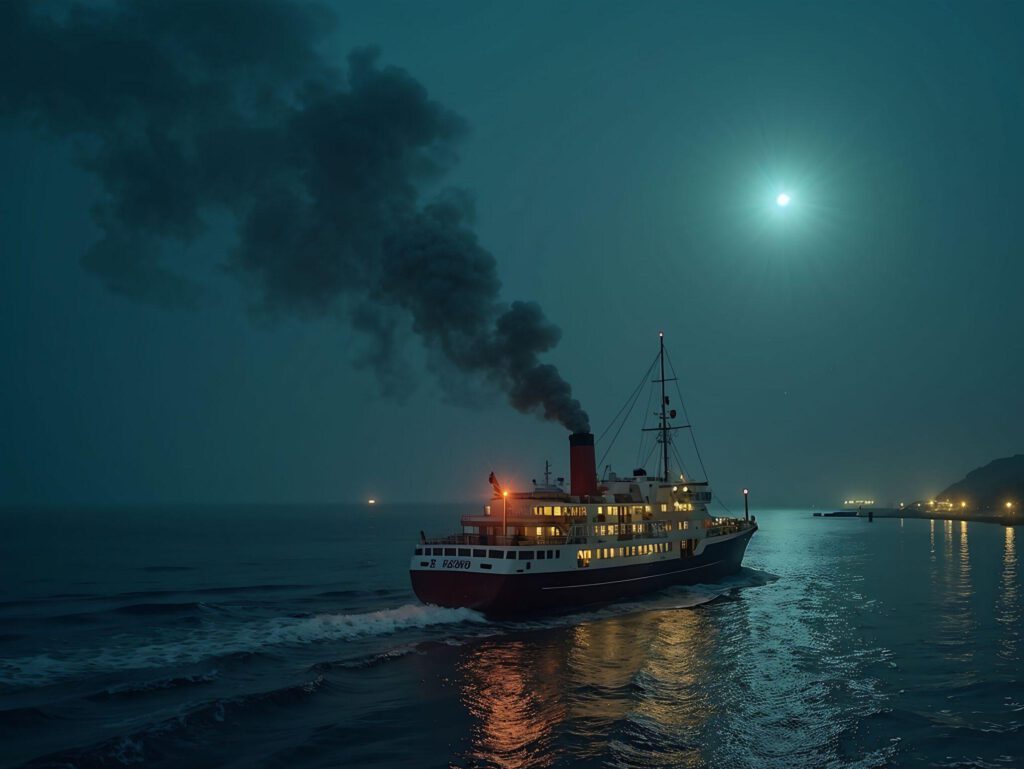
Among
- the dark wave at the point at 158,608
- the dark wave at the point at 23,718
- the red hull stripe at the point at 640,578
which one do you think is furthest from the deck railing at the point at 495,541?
the dark wave at the point at 23,718

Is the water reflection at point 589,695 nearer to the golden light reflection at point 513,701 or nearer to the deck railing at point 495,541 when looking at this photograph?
the golden light reflection at point 513,701

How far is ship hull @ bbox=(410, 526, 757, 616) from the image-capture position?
38.1 metres

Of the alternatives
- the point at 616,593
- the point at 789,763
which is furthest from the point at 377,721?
the point at 616,593

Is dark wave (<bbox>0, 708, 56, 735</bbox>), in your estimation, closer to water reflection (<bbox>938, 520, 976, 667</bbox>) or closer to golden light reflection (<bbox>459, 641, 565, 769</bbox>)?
golden light reflection (<bbox>459, 641, 565, 769</bbox>)

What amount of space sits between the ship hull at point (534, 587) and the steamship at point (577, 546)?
0.06m

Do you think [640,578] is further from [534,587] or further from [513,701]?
[513,701]

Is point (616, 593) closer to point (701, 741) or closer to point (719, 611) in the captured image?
point (719, 611)

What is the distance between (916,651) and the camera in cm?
3281

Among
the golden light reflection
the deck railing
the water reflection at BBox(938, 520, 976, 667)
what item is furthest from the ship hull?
the water reflection at BBox(938, 520, 976, 667)

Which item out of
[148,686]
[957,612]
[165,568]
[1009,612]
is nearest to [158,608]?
[148,686]

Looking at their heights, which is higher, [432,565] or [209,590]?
[432,565]

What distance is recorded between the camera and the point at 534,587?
129 feet

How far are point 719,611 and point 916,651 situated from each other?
44.1 ft

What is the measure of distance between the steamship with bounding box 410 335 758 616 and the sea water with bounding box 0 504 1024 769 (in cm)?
158
